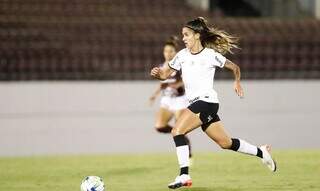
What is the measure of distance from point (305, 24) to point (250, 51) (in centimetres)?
238

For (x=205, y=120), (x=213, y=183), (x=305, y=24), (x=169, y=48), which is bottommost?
(x=213, y=183)

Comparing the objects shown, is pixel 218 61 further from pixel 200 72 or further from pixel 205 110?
pixel 205 110

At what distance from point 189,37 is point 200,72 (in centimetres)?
40

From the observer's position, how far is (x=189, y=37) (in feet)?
26.5

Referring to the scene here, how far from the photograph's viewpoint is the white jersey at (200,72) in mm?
8078

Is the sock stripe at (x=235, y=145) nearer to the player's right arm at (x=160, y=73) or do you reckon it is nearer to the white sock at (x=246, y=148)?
the white sock at (x=246, y=148)

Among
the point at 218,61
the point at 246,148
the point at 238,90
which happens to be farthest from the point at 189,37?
the point at 246,148

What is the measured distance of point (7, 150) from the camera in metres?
13.9

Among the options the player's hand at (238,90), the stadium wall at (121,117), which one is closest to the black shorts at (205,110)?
the player's hand at (238,90)

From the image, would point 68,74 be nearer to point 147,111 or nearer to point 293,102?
point 147,111

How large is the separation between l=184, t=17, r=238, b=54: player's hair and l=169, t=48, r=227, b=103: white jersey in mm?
156

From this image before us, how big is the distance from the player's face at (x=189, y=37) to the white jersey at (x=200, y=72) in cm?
13

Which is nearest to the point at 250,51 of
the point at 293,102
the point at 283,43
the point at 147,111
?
the point at 283,43

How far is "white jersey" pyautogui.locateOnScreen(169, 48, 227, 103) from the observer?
8078mm
